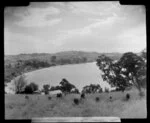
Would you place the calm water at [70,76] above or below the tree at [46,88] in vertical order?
above

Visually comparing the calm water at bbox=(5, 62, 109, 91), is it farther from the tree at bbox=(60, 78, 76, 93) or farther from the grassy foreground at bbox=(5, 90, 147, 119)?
the grassy foreground at bbox=(5, 90, 147, 119)

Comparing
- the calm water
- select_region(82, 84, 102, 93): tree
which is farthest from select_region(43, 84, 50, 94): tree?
select_region(82, 84, 102, 93): tree

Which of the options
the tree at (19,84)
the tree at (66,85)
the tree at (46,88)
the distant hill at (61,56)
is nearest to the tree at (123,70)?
the distant hill at (61,56)

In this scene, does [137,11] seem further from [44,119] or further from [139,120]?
[44,119]

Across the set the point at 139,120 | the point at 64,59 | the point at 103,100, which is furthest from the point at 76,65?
the point at 139,120

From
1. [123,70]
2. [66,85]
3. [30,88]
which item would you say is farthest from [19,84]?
[123,70]

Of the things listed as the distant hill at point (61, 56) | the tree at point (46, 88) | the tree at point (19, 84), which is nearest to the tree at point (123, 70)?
the distant hill at point (61, 56)

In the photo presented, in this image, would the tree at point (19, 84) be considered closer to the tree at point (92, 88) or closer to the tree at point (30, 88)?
the tree at point (30, 88)

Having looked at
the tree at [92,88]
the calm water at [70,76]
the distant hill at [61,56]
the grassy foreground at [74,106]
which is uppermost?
the distant hill at [61,56]

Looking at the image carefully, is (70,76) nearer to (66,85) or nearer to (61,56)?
(66,85)
